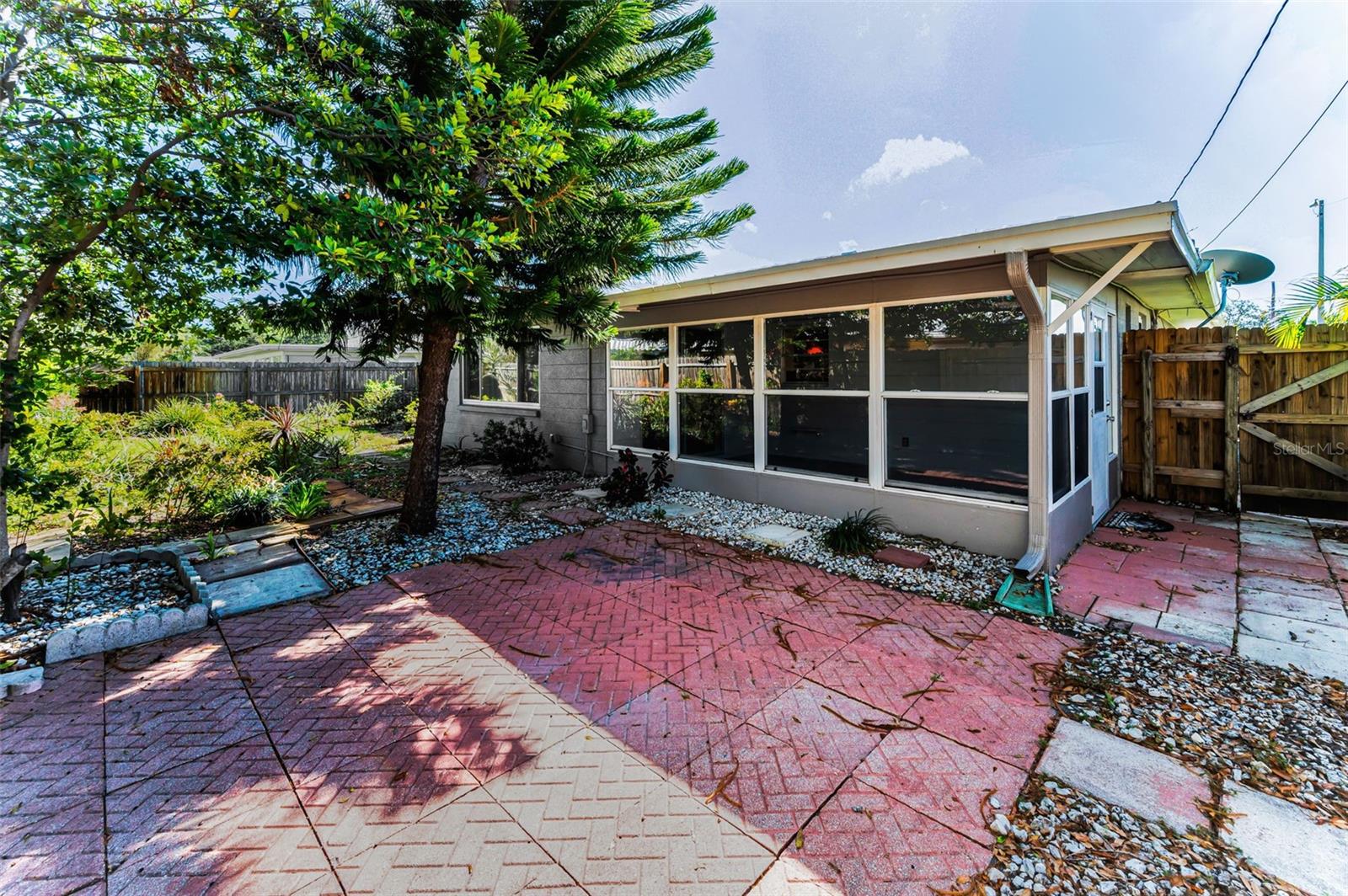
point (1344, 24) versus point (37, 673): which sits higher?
point (1344, 24)

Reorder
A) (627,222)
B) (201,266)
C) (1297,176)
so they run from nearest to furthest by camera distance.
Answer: (201,266)
(627,222)
(1297,176)

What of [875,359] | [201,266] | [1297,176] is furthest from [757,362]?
[1297,176]

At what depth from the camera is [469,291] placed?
14.9 feet

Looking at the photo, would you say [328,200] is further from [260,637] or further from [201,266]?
[260,637]

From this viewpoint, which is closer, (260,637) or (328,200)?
(328,200)

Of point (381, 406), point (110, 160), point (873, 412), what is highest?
point (110, 160)

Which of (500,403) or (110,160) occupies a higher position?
(110,160)

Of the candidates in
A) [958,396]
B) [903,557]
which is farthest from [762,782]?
[958,396]

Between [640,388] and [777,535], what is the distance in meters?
3.31

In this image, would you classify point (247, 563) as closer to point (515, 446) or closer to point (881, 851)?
point (515, 446)

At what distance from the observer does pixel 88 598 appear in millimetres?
3922

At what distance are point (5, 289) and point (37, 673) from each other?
2.20 meters

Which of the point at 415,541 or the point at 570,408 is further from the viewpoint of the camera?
the point at 570,408

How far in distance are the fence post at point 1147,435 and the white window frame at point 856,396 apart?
3.58m
